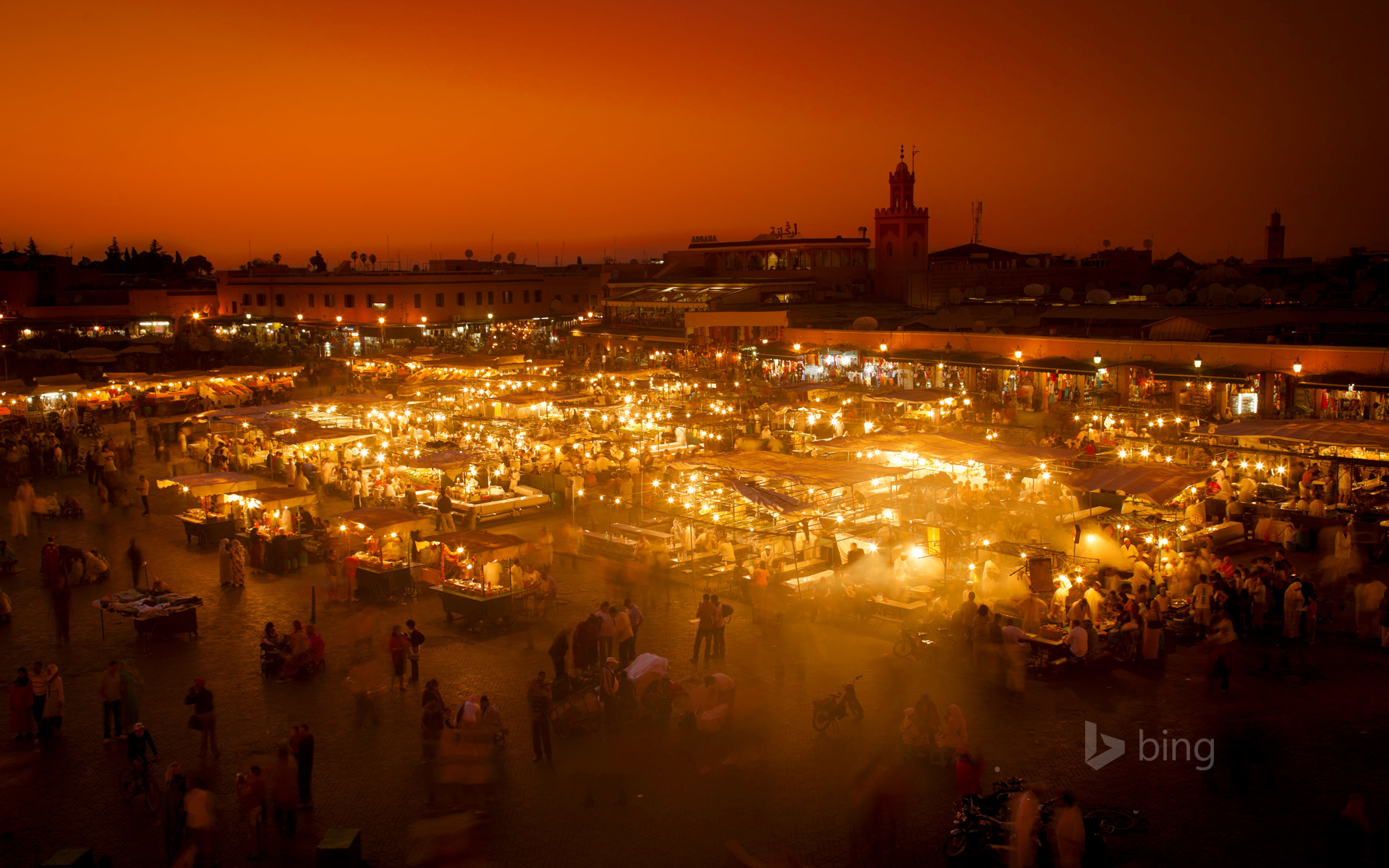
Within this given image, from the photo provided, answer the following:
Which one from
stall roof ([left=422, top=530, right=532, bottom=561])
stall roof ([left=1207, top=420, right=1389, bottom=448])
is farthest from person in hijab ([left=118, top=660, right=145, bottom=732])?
stall roof ([left=1207, top=420, right=1389, bottom=448])

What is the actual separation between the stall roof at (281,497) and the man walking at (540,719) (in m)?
9.92

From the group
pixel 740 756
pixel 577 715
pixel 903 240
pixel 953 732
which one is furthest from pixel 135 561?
pixel 903 240

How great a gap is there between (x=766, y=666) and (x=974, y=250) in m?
65.8

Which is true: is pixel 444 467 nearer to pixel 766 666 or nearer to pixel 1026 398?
pixel 766 666

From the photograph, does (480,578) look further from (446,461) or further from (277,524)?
(446,461)

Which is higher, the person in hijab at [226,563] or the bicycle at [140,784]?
the person in hijab at [226,563]

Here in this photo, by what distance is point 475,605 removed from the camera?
13148 millimetres

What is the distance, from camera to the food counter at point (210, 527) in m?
17.6

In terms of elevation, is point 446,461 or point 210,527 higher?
point 446,461

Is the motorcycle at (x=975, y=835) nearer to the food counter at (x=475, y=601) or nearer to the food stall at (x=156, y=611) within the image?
the food counter at (x=475, y=601)

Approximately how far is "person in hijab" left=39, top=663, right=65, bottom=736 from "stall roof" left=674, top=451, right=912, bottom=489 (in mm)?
9873

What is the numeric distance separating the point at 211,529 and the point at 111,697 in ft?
26.9

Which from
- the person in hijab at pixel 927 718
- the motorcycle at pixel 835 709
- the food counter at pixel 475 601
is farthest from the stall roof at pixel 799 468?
the person in hijab at pixel 927 718

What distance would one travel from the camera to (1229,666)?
1086cm
